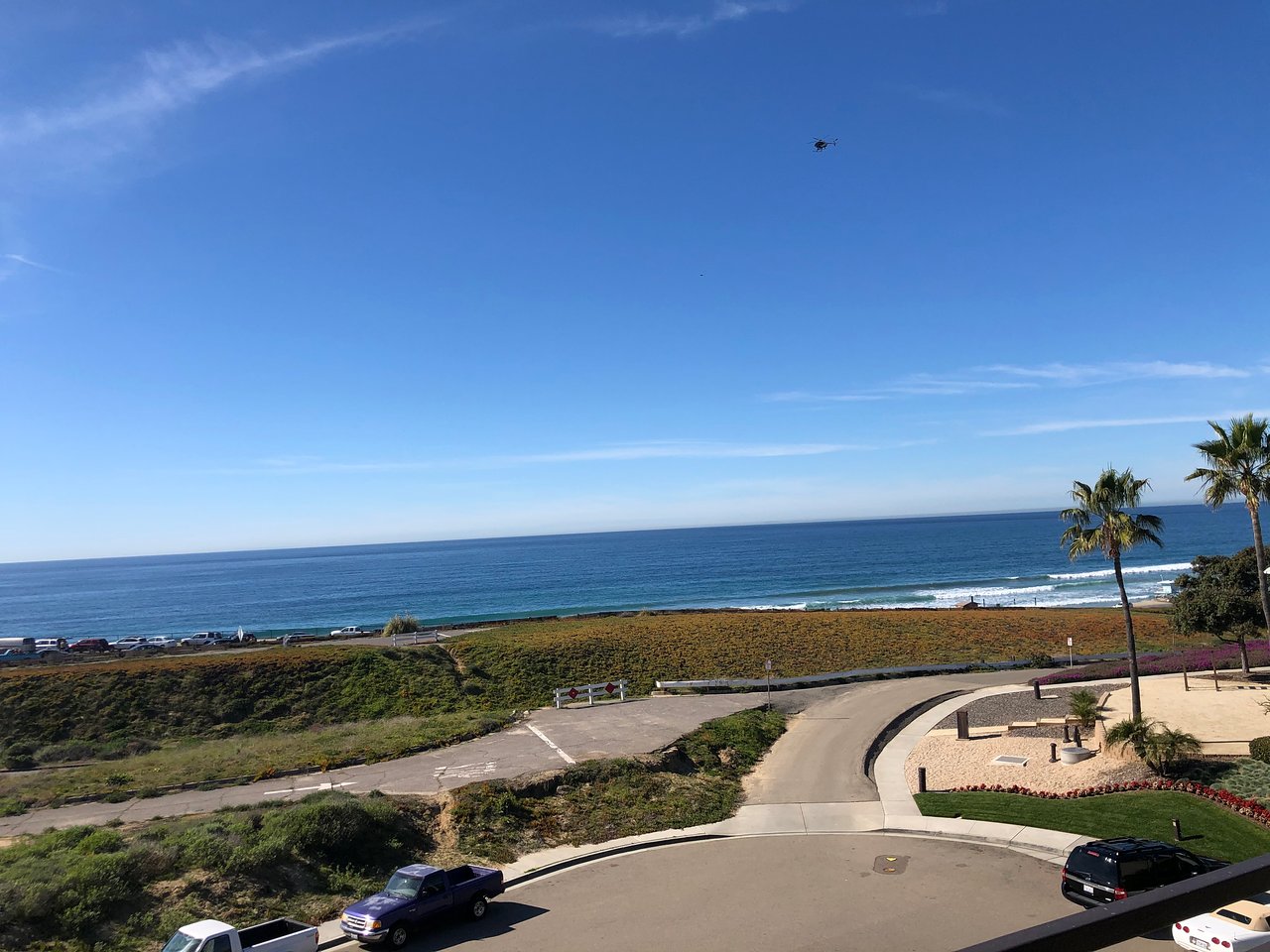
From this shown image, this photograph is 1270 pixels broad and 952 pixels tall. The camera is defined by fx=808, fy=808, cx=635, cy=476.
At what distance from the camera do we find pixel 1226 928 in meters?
12.9

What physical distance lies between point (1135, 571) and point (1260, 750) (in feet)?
361

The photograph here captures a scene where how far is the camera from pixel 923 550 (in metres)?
188

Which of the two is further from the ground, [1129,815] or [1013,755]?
[1129,815]

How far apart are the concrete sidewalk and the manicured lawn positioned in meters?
0.65

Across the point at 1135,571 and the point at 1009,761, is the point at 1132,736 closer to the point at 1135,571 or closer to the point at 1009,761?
the point at 1009,761

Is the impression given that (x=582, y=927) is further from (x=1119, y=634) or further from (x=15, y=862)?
(x=1119, y=634)

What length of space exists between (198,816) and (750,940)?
1604 centimetres

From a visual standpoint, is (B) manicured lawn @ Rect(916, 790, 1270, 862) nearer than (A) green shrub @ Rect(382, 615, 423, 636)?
Yes

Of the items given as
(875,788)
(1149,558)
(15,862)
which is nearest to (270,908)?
(15,862)

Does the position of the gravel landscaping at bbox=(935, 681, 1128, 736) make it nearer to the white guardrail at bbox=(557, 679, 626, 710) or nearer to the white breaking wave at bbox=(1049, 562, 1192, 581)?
the white guardrail at bbox=(557, 679, 626, 710)

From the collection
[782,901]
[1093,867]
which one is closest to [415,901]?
[782,901]

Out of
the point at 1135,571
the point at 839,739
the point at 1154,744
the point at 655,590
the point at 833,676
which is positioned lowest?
the point at 655,590

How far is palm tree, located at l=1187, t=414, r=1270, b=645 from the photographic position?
2666 centimetres

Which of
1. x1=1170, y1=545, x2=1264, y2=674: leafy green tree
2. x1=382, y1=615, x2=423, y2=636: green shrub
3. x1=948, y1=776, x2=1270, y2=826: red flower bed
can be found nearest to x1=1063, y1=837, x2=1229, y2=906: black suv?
x1=948, y1=776, x2=1270, y2=826: red flower bed
